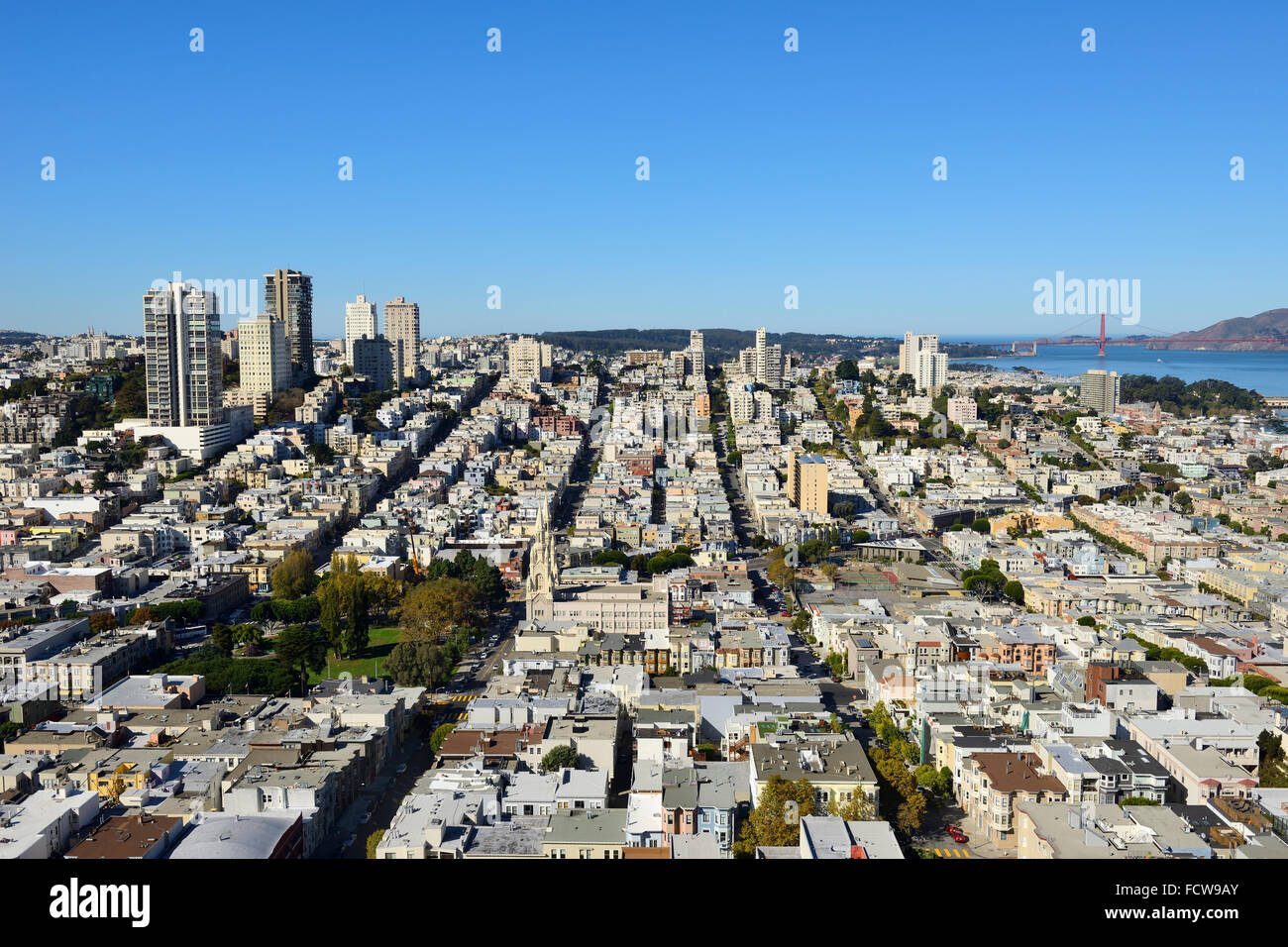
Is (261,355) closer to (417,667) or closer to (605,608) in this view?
(605,608)

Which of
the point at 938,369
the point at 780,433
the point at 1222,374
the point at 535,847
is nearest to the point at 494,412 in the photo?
the point at 780,433

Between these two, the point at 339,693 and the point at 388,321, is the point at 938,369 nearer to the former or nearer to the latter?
the point at 388,321

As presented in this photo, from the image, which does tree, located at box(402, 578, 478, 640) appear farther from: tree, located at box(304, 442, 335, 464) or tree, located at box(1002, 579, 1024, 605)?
tree, located at box(304, 442, 335, 464)

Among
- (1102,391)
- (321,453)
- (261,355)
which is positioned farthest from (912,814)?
(1102,391)

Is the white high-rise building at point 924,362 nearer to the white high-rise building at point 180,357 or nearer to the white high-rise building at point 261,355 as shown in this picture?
the white high-rise building at point 261,355

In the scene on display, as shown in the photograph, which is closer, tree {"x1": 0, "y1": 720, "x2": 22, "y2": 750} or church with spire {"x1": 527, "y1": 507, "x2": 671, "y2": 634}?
tree {"x1": 0, "y1": 720, "x2": 22, "y2": 750}

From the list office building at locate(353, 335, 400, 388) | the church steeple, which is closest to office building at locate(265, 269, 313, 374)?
office building at locate(353, 335, 400, 388)

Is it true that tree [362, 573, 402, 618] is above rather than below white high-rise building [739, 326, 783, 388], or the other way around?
below
